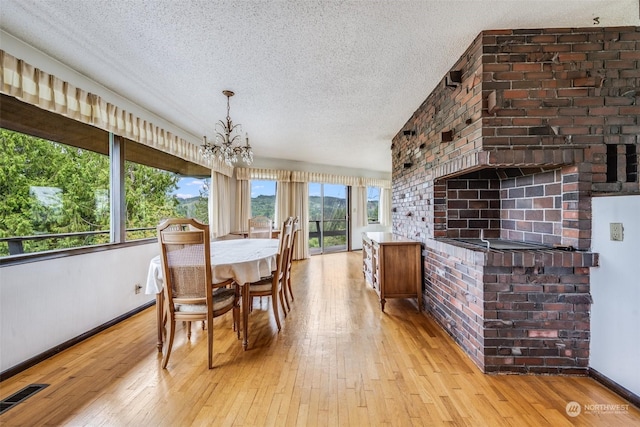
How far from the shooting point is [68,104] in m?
2.30

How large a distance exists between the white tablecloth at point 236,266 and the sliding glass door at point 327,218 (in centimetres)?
443

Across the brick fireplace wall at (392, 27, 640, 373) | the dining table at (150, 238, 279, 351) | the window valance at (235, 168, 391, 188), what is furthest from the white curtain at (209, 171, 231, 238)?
the brick fireplace wall at (392, 27, 640, 373)

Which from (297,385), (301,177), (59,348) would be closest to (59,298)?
(59,348)

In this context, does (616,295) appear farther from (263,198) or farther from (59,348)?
(263,198)

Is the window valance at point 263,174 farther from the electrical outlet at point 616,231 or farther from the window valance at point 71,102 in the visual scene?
the electrical outlet at point 616,231

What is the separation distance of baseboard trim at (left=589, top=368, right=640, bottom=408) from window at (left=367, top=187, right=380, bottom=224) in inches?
259

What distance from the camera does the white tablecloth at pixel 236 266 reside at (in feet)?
7.09

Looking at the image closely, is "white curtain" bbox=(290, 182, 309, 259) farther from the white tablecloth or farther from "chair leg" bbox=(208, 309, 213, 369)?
"chair leg" bbox=(208, 309, 213, 369)

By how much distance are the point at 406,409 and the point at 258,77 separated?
2903mm

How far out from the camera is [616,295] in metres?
1.71

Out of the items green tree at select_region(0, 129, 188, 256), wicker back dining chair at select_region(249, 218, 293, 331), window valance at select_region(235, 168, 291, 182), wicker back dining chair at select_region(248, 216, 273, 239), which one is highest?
window valance at select_region(235, 168, 291, 182)

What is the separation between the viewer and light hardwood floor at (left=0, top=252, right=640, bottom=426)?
1.51 m

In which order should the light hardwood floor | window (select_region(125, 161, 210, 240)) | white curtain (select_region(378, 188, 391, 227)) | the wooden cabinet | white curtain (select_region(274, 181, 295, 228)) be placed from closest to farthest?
the light hardwood floor, the wooden cabinet, window (select_region(125, 161, 210, 240)), white curtain (select_region(274, 181, 295, 228)), white curtain (select_region(378, 188, 391, 227))

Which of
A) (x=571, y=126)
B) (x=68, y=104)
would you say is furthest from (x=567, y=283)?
(x=68, y=104)
